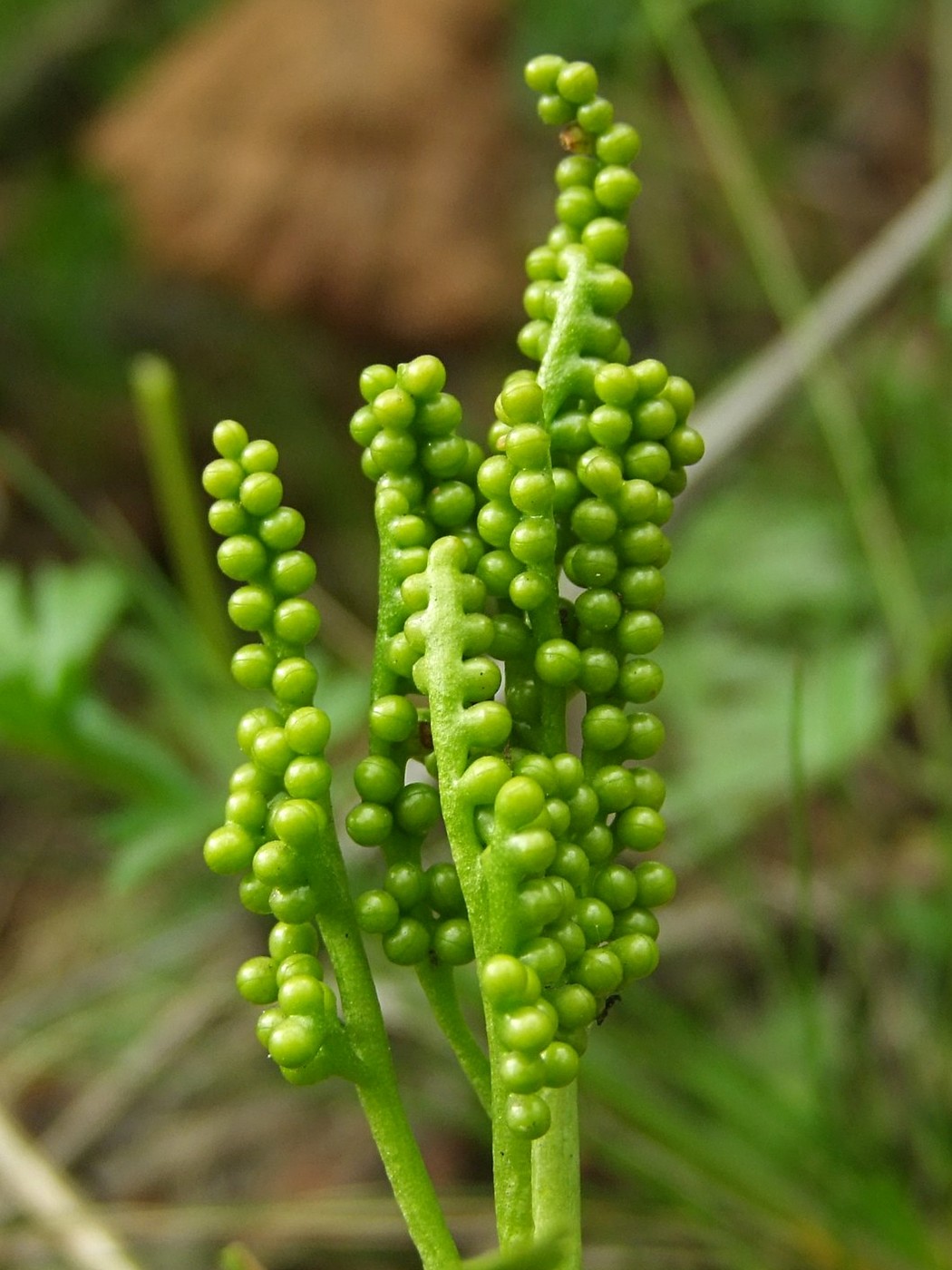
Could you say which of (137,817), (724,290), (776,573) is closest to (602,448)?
(137,817)

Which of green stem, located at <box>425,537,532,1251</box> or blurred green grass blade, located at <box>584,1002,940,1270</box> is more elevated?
green stem, located at <box>425,537,532,1251</box>

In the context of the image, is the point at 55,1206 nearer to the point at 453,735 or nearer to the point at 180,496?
the point at 180,496

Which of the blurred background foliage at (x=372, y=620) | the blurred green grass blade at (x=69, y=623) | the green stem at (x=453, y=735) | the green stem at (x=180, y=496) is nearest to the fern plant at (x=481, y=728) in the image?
the green stem at (x=453, y=735)

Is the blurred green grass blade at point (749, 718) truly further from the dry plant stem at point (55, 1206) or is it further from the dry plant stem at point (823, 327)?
the dry plant stem at point (55, 1206)

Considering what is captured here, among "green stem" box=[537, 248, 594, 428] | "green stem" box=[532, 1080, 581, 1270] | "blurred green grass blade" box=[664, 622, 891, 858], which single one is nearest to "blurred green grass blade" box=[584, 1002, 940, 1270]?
"blurred green grass blade" box=[664, 622, 891, 858]

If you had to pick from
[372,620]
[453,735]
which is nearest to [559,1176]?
[453,735]

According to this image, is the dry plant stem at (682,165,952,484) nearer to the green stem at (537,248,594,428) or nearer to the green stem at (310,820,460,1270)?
the green stem at (537,248,594,428)
